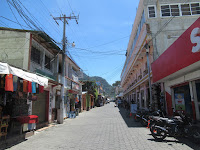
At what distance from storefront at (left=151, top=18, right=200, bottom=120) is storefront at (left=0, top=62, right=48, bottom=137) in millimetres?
7035

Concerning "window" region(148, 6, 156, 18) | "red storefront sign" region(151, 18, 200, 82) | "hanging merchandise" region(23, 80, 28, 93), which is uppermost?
"window" region(148, 6, 156, 18)

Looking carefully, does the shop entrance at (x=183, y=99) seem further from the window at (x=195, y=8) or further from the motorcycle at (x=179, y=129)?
the window at (x=195, y=8)

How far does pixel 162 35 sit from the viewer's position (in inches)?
532

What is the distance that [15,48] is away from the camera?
8906 millimetres

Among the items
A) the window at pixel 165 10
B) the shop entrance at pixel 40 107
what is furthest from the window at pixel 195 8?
the shop entrance at pixel 40 107

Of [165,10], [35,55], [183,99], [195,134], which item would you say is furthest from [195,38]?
[165,10]

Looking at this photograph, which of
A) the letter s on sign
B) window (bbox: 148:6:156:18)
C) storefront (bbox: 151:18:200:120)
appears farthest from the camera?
window (bbox: 148:6:156:18)

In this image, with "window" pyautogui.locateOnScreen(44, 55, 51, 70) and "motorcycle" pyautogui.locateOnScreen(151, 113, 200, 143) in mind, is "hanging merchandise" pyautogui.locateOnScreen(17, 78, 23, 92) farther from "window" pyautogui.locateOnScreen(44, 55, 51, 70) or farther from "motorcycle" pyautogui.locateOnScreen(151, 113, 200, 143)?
"motorcycle" pyautogui.locateOnScreen(151, 113, 200, 143)

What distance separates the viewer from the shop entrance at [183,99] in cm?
885

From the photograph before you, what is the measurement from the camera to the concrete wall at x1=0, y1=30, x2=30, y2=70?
869cm

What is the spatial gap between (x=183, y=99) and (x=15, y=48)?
10974 millimetres

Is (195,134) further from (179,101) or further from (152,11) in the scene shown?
(152,11)

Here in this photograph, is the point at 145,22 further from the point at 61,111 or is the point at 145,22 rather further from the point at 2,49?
the point at 2,49

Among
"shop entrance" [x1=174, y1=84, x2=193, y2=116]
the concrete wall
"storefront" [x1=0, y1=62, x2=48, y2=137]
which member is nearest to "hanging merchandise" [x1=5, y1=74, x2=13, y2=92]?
"storefront" [x1=0, y1=62, x2=48, y2=137]
